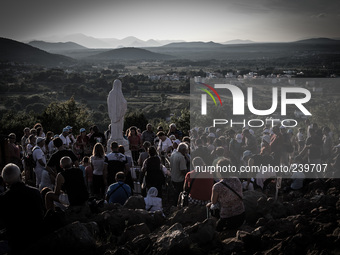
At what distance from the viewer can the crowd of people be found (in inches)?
266

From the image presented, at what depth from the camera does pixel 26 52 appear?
140750mm

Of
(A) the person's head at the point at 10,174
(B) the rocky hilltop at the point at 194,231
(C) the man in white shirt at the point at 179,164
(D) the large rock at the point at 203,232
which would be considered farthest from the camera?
(C) the man in white shirt at the point at 179,164

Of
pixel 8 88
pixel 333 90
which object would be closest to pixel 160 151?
pixel 333 90

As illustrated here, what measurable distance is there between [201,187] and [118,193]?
6.61 ft

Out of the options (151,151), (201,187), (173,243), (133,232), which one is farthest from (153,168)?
(173,243)

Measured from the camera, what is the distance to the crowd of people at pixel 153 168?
6766mm

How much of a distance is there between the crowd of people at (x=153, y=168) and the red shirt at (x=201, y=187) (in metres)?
0.02

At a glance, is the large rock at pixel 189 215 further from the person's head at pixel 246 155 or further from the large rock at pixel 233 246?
the person's head at pixel 246 155

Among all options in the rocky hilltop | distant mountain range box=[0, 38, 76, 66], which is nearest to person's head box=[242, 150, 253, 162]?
the rocky hilltop

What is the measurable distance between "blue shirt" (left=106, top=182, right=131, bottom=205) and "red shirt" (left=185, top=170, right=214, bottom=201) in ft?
5.31

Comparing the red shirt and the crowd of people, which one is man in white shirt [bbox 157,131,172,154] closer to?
the crowd of people

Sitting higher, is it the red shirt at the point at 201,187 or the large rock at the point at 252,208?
the red shirt at the point at 201,187

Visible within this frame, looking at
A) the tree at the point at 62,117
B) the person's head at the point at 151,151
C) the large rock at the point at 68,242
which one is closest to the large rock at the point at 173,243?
the large rock at the point at 68,242

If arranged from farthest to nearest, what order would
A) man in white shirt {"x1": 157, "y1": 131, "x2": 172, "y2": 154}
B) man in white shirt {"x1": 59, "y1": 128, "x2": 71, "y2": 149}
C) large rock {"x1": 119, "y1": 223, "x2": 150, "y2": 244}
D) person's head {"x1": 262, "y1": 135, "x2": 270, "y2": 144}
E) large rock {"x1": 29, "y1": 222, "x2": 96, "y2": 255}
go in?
man in white shirt {"x1": 59, "y1": 128, "x2": 71, "y2": 149} → man in white shirt {"x1": 157, "y1": 131, "x2": 172, "y2": 154} → person's head {"x1": 262, "y1": 135, "x2": 270, "y2": 144} → large rock {"x1": 119, "y1": 223, "x2": 150, "y2": 244} → large rock {"x1": 29, "y1": 222, "x2": 96, "y2": 255}
